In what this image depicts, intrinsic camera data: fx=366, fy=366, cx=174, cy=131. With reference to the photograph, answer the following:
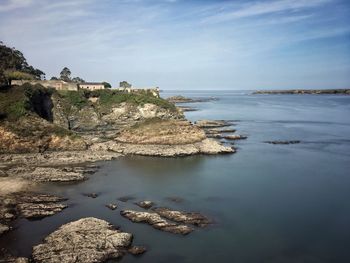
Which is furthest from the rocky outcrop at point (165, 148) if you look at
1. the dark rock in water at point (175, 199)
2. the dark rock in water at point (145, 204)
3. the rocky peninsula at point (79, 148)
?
the dark rock in water at point (145, 204)

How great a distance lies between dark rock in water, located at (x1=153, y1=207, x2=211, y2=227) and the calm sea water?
841mm

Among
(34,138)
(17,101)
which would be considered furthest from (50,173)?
(17,101)

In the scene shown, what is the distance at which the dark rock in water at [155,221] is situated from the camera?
2236 centimetres

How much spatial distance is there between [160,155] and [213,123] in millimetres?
31138

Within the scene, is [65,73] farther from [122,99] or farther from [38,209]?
[38,209]

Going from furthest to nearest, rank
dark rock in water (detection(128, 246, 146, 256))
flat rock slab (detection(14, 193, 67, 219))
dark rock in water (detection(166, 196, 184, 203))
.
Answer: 1. dark rock in water (detection(166, 196, 184, 203))
2. flat rock slab (detection(14, 193, 67, 219))
3. dark rock in water (detection(128, 246, 146, 256))

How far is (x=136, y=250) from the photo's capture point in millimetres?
19953

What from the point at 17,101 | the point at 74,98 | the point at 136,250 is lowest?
the point at 136,250

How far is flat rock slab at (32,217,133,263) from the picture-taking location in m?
18.6

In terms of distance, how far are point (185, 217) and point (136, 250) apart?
509cm

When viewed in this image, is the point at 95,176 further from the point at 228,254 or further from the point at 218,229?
the point at 228,254

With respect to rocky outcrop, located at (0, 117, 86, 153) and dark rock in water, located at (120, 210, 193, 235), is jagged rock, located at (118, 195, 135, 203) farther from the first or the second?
rocky outcrop, located at (0, 117, 86, 153)

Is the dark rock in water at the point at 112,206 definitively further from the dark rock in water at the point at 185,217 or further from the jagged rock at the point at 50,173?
the jagged rock at the point at 50,173

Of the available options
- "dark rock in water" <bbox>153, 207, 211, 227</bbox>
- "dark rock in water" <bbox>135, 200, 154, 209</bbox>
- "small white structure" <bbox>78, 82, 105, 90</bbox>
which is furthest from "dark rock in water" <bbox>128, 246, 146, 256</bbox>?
"small white structure" <bbox>78, 82, 105, 90</bbox>
